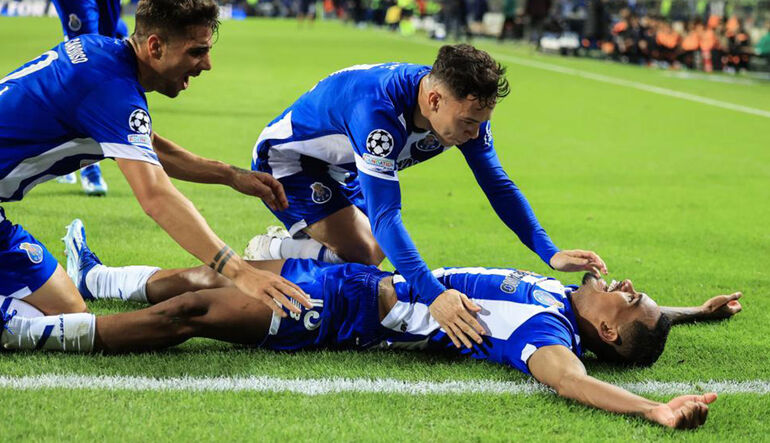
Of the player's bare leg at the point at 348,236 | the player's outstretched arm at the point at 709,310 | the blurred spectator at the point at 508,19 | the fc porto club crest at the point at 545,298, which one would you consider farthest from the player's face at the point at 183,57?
the blurred spectator at the point at 508,19

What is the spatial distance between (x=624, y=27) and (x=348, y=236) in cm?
2521

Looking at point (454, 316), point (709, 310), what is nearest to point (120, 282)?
point (454, 316)

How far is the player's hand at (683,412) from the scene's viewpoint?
3.74 meters

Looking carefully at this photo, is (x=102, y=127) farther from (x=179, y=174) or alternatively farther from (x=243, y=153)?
(x=243, y=153)

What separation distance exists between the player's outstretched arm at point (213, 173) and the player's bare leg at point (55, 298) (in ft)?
2.45

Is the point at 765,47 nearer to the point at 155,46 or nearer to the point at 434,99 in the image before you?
the point at 434,99

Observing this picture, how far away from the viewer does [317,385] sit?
418 cm

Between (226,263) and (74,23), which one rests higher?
(74,23)

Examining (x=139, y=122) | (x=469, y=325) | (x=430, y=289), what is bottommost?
(x=469, y=325)

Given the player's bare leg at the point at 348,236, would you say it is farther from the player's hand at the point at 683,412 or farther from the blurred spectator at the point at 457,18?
the blurred spectator at the point at 457,18

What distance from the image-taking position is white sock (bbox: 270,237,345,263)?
5.75 metres

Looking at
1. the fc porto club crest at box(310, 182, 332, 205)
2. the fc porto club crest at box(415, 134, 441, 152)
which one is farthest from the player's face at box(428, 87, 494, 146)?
the fc porto club crest at box(310, 182, 332, 205)

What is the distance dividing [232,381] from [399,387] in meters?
0.69

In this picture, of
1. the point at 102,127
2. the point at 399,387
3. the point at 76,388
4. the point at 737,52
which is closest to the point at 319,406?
the point at 399,387
